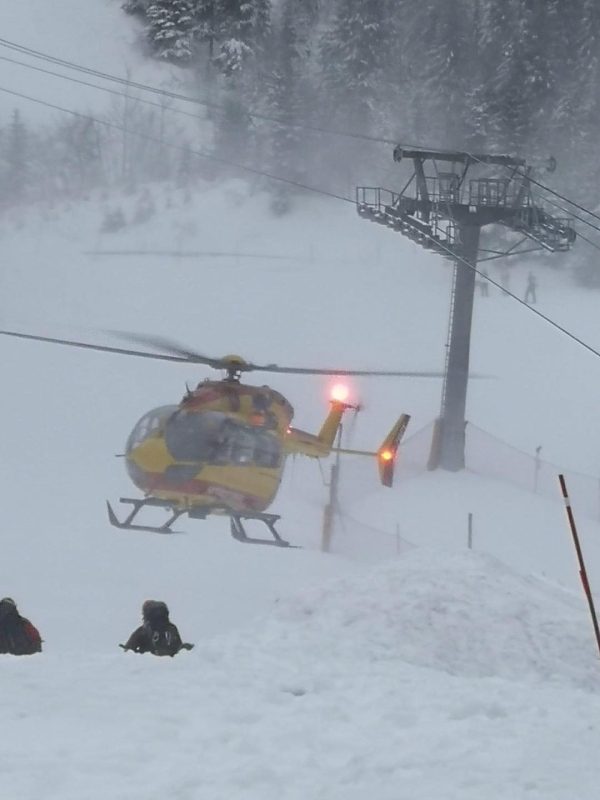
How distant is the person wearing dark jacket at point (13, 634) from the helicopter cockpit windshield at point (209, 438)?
18.3ft

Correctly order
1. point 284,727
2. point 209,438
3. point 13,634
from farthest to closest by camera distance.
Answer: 1. point 209,438
2. point 13,634
3. point 284,727

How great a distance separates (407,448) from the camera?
27.4m

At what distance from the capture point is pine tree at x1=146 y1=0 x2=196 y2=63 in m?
51.5

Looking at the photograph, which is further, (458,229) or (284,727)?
(458,229)

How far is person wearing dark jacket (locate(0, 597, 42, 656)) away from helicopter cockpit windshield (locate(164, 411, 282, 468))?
5.59 metres

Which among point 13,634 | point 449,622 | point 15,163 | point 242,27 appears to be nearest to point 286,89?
point 242,27

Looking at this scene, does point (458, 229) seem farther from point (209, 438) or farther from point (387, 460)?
point (209, 438)

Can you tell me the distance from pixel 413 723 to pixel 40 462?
22.7 meters

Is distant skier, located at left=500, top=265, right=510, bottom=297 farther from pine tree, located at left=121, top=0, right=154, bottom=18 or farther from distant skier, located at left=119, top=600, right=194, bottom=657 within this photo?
distant skier, located at left=119, top=600, right=194, bottom=657

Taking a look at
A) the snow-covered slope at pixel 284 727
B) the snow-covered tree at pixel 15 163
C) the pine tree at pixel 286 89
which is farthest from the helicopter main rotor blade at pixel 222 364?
the snow-covered tree at pixel 15 163

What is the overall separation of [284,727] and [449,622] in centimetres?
568

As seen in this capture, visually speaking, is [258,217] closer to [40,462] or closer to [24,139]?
[24,139]

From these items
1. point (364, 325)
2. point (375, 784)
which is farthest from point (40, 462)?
point (375, 784)

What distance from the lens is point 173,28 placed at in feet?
174
